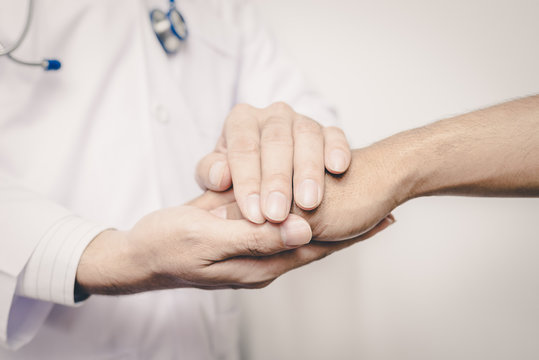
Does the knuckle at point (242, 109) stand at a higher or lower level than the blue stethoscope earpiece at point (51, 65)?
lower

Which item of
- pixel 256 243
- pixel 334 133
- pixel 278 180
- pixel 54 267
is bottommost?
pixel 54 267

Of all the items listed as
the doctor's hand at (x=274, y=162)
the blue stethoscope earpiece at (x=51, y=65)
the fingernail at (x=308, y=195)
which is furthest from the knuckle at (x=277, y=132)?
the blue stethoscope earpiece at (x=51, y=65)

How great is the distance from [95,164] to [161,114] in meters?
0.20

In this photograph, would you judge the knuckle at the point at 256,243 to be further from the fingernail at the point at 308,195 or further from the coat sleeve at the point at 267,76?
the coat sleeve at the point at 267,76

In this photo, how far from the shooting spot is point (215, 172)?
65 cm

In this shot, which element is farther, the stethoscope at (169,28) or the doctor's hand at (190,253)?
the stethoscope at (169,28)

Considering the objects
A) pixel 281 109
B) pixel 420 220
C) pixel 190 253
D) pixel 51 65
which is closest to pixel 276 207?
pixel 190 253

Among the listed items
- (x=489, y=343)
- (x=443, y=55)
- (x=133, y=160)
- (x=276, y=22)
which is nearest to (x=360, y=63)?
(x=443, y=55)

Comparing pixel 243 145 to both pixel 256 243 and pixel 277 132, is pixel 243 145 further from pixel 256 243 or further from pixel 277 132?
pixel 256 243

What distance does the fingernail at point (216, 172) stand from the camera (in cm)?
65

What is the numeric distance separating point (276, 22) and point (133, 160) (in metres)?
0.72

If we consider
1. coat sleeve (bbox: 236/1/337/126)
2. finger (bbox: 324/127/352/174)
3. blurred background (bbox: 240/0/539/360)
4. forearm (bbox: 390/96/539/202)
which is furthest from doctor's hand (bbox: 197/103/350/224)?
blurred background (bbox: 240/0/539/360)

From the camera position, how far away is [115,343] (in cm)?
69

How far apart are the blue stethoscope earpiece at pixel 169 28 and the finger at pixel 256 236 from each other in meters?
0.59
